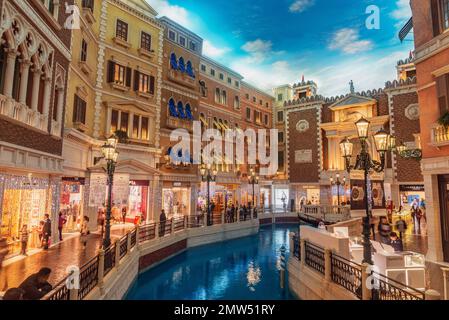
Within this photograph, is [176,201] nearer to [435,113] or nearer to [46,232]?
[46,232]

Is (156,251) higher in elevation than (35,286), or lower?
lower

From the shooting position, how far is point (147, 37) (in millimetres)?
18328

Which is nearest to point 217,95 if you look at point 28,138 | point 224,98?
point 224,98

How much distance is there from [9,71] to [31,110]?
132cm

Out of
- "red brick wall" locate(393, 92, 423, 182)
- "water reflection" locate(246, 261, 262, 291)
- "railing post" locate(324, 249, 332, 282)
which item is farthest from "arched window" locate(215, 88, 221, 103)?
"railing post" locate(324, 249, 332, 282)

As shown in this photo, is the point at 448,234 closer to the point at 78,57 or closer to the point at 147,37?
the point at 78,57

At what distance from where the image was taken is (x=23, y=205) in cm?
947

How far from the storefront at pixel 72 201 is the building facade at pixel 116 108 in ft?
0.15

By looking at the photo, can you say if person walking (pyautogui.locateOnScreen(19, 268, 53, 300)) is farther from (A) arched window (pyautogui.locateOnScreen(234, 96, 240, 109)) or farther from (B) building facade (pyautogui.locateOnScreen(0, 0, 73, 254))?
(A) arched window (pyautogui.locateOnScreen(234, 96, 240, 109))

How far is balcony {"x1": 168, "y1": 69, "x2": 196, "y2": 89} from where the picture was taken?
64.8 feet

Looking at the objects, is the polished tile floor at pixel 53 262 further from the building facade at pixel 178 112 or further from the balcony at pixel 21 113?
the building facade at pixel 178 112
